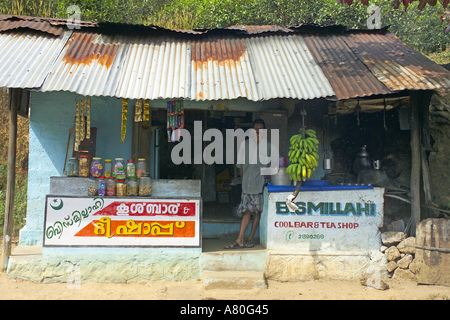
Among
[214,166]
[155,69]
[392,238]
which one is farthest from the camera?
[214,166]

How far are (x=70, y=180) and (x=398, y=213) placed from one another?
5640 millimetres

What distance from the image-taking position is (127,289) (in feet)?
16.9

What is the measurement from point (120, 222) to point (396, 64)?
5140 mm

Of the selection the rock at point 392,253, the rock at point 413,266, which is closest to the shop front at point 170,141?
the rock at point 392,253

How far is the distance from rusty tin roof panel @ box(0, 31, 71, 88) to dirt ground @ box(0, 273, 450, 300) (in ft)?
9.41

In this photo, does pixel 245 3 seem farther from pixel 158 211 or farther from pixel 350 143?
pixel 158 211

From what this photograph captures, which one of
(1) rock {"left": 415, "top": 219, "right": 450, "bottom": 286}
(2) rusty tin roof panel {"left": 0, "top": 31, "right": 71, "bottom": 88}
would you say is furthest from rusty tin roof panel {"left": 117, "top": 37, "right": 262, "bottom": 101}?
(1) rock {"left": 415, "top": 219, "right": 450, "bottom": 286}

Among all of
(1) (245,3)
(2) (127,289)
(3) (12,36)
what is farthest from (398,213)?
(1) (245,3)

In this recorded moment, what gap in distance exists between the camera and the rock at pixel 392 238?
548 cm

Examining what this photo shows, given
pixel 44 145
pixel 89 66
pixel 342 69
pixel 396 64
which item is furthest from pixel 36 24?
pixel 396 64

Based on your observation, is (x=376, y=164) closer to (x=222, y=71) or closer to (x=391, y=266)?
(x=391, y=266)

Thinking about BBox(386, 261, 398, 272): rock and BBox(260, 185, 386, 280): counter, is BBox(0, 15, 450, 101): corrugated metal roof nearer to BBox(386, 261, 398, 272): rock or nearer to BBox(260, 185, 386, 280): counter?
BBox(260, 185, 386, 280): counter

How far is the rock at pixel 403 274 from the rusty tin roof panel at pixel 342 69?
2697mm

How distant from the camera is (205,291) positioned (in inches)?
199
